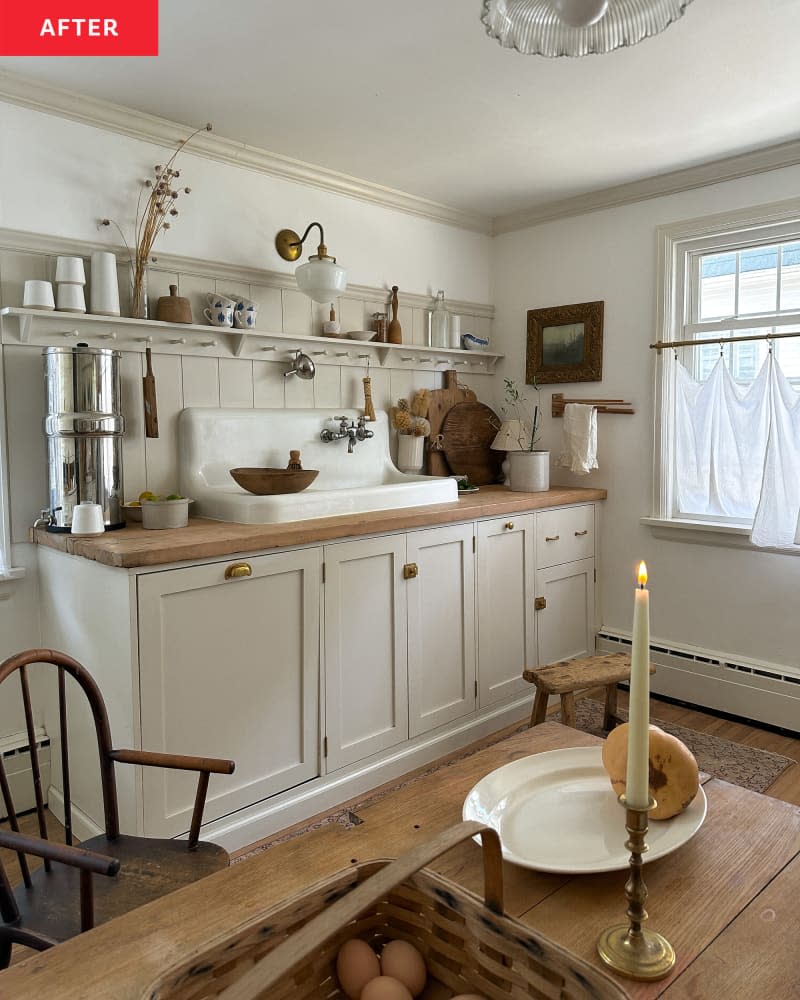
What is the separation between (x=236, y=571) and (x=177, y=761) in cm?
79

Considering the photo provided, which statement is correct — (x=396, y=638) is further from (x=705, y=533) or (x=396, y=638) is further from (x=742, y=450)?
(x=742, y=450)

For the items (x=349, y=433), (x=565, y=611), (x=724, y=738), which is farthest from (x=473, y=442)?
(x=724, y=738)

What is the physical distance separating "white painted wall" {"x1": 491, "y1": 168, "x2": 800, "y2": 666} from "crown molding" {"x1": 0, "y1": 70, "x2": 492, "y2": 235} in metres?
0.58

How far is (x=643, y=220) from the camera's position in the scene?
3.45 m

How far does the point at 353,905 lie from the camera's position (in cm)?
61

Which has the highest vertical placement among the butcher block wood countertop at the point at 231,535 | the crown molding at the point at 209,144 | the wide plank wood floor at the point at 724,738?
the crown molding at the point at 209,144

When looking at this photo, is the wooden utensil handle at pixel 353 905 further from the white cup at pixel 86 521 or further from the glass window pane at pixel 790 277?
the glass window pane at pixel 790 277

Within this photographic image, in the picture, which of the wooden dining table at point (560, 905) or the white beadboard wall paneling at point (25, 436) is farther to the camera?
the white beadboard wall paneling at point (25, 436)

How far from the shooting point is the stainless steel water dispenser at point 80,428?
227 centimetres

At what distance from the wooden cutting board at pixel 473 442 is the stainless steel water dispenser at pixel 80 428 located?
1809 mm

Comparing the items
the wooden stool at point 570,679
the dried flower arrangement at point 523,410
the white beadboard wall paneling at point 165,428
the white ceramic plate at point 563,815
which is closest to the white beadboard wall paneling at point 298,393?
the white beadboard wall paneling at point 165,428

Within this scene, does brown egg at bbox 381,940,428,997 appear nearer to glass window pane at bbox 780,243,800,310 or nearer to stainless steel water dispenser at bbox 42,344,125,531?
stainless steel water dispenser at bbox 42,344,125,531

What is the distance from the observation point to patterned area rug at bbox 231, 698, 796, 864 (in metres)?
2.46

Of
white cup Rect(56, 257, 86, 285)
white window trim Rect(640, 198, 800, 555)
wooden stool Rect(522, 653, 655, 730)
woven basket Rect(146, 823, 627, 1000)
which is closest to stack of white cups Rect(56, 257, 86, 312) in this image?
white cup Rect(56, 257, 86, 285)
